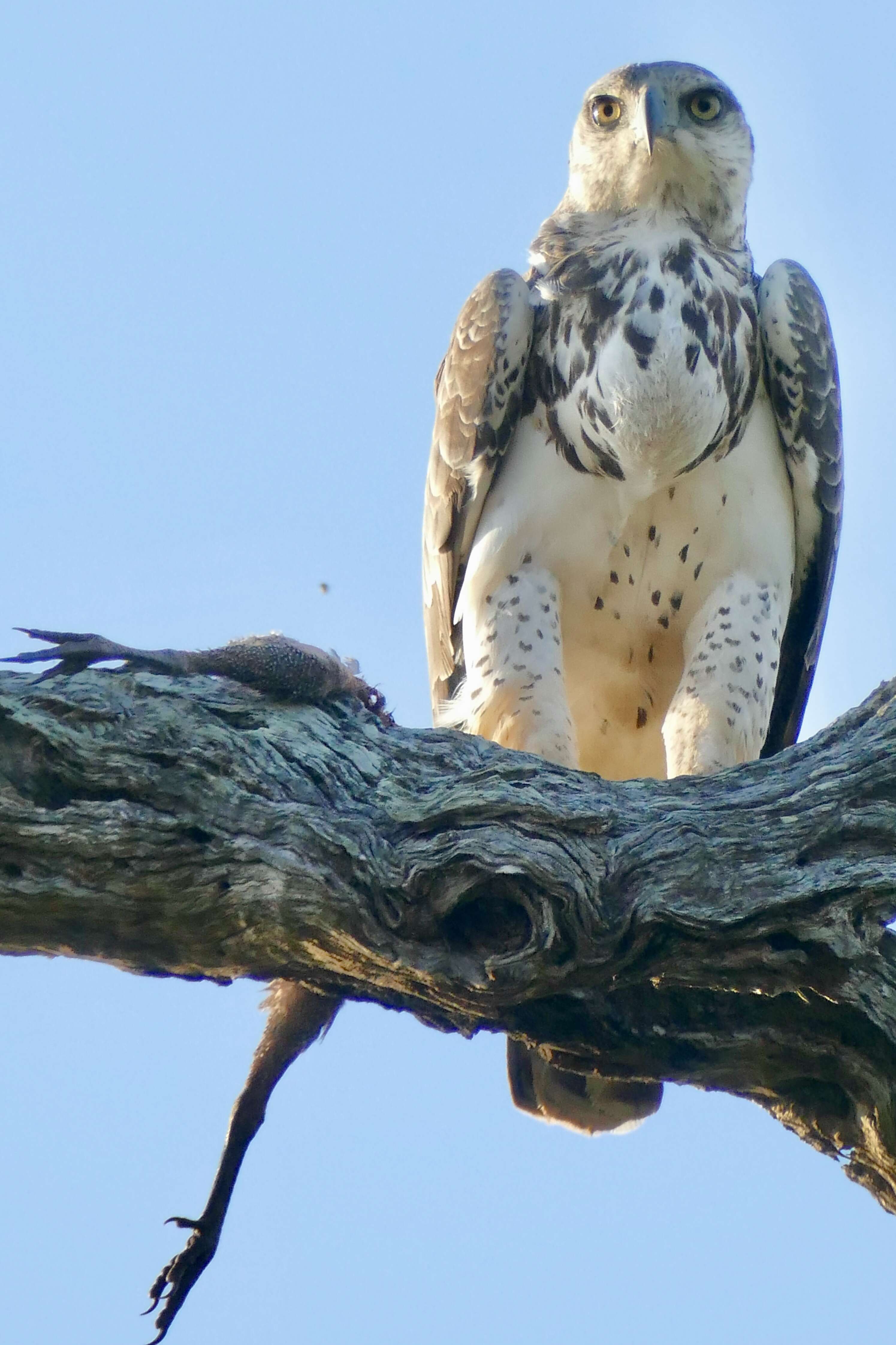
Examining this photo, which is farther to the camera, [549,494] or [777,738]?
[777,738]

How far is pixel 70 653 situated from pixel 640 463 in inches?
95.0

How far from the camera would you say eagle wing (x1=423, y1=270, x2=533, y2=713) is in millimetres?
6156

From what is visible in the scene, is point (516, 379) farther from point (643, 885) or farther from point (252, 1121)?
point (252, 1121)

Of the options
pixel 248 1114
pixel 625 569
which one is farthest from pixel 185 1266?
pixel 625 569

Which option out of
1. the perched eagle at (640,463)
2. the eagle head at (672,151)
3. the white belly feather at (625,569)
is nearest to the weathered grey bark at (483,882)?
the white belly feather at (625,569)

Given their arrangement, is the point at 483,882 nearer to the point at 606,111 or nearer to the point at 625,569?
the point at 625,569

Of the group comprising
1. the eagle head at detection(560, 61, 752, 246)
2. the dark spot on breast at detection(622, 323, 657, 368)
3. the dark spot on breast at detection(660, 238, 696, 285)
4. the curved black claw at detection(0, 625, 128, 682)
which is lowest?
the curved black claw at detection(0, 625, 128, 682)

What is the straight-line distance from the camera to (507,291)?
6266 millimetres

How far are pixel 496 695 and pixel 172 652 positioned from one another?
1.66 meters

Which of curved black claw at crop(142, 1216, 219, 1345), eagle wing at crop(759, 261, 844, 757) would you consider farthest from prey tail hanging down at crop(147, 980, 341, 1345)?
eagle wing at crop(759, 261, 844, 757)

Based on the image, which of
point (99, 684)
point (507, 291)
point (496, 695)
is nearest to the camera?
point (99, 684)

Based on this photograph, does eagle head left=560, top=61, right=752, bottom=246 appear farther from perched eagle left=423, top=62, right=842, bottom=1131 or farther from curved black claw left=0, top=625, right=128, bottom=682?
curved black claw left=0, top=625, right=128, bottom=682

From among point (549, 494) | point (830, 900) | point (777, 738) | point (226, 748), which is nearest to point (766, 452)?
point (549, 494)

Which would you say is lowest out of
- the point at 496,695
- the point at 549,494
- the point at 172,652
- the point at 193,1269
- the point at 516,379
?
the point at 193,1269
